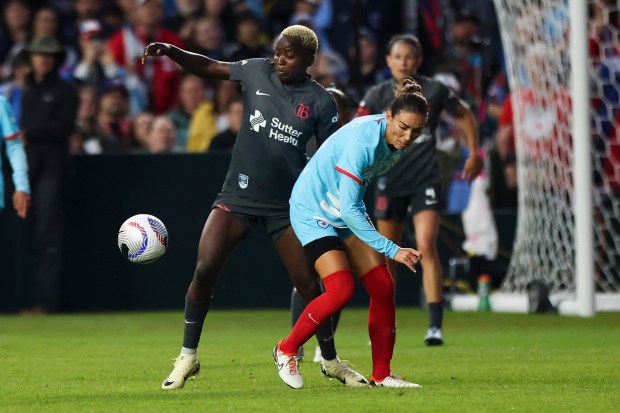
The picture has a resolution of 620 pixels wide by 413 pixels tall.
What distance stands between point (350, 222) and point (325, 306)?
521mm

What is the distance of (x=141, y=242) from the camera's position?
329 inches

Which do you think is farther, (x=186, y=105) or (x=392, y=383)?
(x=186, y=105)

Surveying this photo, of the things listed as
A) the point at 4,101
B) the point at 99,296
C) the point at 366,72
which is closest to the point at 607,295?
the point at 366,72

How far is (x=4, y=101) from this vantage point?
12.5 metres

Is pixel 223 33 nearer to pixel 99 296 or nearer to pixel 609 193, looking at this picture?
pixel 99 296

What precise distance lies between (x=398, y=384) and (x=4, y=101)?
6132mm

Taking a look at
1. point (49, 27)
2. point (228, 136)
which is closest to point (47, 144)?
point (49, 27)

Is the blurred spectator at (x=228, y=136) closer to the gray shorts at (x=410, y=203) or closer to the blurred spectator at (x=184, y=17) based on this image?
the blurred spectator at (x=184, y=17)

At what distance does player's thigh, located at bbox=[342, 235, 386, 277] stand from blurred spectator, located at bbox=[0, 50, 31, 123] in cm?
866

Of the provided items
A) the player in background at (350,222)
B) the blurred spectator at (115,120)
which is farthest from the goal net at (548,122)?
the player in background at (350,222)

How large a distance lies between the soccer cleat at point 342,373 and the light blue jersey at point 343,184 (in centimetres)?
84

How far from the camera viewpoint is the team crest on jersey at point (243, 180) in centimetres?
815

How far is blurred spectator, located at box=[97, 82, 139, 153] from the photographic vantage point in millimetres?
16188

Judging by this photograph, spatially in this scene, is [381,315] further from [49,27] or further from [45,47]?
[49,27]
